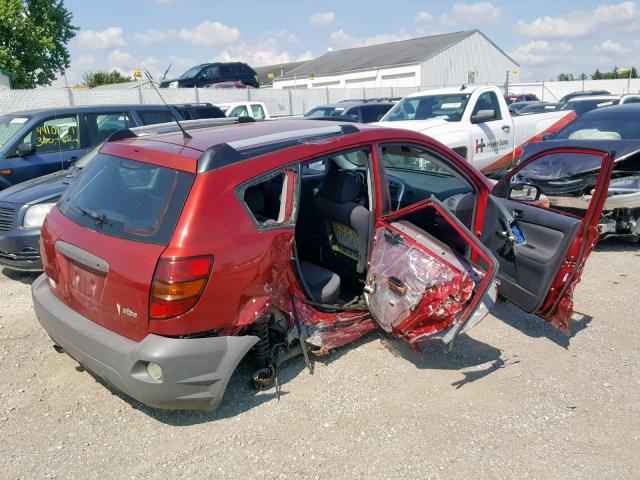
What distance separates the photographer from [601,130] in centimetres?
756

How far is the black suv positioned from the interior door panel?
2032 centimetres

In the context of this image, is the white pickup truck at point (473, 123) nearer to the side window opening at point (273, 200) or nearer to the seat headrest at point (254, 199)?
the side window opening at point (273, 200)

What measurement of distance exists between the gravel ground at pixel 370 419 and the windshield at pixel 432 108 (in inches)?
223

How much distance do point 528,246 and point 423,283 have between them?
1.21 meters

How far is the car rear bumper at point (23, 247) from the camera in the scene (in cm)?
512

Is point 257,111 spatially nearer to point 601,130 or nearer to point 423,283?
point 601,130

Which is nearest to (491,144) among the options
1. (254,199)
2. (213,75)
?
(254,199)

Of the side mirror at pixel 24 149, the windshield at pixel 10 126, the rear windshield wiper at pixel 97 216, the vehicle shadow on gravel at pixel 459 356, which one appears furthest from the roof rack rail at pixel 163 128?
the windshield at pixel 10 126

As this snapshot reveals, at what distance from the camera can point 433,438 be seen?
9.79 ft

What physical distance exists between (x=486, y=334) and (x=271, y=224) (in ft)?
7.01

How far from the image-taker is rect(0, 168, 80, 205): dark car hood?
537cm

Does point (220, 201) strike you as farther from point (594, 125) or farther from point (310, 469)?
point (594, 125)

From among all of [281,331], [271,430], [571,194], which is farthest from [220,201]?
[571,194]

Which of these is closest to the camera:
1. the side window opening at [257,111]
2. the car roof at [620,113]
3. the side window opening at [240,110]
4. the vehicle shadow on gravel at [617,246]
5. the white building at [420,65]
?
the vehicle shadow on gravel at [617,246]
